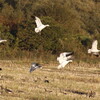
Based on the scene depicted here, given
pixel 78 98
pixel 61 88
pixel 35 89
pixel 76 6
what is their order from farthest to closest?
1. pixel 76 6
2. pixel 61 88
3. pixel 35 89
4. pixel 78 98

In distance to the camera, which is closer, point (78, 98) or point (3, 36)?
point (78, 98)

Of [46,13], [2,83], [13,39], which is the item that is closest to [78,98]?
[2,83]

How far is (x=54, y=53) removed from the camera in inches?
1257

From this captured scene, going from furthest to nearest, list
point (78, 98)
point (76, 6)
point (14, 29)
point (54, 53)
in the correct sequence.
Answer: point (76, 6)
point (14, 29)
point (54, 53)
point (78, 98)

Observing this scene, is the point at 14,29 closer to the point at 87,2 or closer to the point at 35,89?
the point at 35,89

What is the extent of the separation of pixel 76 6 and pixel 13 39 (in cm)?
2804

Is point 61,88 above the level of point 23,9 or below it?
below

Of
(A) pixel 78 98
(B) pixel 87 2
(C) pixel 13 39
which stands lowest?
(A) pixel 78 98

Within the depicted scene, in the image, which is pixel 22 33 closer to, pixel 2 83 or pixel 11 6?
pixel 2 83

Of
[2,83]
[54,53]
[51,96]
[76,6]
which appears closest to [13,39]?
[54,53]

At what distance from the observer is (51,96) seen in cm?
1140

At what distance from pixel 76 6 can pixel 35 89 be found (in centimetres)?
4852

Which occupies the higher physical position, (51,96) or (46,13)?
(46,13)

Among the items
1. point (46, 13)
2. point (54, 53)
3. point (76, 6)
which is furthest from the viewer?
point (76, 6)
